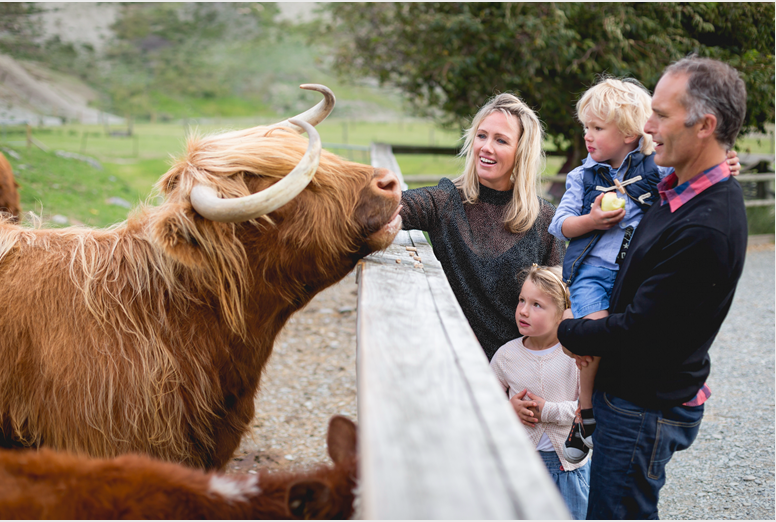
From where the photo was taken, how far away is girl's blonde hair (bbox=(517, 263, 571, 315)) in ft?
8.45

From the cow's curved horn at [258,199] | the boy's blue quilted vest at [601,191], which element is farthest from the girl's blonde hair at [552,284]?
the cow's curved horn at [258,199]

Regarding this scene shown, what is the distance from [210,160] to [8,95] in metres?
12.2

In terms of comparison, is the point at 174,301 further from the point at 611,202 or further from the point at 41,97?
the point at 41,97

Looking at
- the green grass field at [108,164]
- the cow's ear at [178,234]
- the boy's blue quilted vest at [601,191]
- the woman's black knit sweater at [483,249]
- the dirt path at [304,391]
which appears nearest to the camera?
the cow's ear at [178,234]

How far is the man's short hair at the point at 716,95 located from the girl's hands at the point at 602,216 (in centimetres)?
51

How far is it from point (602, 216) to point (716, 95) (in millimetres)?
634

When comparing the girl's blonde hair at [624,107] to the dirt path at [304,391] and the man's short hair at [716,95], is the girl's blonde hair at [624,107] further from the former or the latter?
the dirt path at [304,391]

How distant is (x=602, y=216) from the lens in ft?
7.28

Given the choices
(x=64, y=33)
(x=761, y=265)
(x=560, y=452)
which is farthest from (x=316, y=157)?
(x=64, y=33)

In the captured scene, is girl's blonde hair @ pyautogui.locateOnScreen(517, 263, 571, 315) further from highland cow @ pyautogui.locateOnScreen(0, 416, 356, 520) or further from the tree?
the tree

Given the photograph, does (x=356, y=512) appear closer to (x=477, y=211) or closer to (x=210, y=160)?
(x=210, y=160)

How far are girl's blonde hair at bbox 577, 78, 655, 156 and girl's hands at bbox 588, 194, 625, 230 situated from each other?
322 millimetres

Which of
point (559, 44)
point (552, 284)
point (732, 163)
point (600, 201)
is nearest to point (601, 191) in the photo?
point (600, 201)

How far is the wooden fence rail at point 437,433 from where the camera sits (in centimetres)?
87
